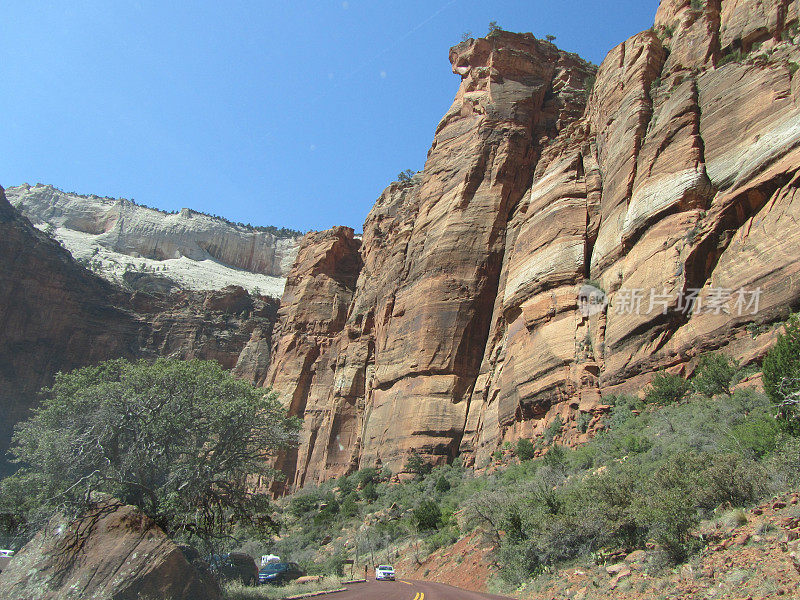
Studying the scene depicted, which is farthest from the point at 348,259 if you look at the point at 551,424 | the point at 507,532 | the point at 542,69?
the point at 507,532

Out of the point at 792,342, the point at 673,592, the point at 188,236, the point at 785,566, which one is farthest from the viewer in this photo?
the point at 188,236

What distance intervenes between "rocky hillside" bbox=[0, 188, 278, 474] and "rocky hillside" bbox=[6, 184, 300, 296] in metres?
29.6

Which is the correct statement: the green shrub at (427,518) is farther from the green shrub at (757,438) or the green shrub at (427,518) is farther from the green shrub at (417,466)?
the green shrub at (757,438)

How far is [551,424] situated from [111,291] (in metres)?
64.5

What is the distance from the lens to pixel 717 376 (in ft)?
60.2

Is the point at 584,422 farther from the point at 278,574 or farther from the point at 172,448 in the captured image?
the point at 172,448

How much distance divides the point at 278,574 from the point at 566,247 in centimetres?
2112

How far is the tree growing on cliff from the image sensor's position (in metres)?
13.7

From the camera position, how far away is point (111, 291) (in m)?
72.3

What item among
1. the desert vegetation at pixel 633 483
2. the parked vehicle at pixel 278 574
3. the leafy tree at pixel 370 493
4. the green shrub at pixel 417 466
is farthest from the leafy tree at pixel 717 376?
the leafy tree at pixel 370 493

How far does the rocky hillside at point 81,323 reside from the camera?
61312 millimetres

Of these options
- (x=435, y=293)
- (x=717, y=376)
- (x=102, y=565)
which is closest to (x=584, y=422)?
(x=717, y=376)

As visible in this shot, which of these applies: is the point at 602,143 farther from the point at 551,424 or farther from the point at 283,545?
the point at 283,545

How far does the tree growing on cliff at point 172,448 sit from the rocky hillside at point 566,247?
14.8 metres
